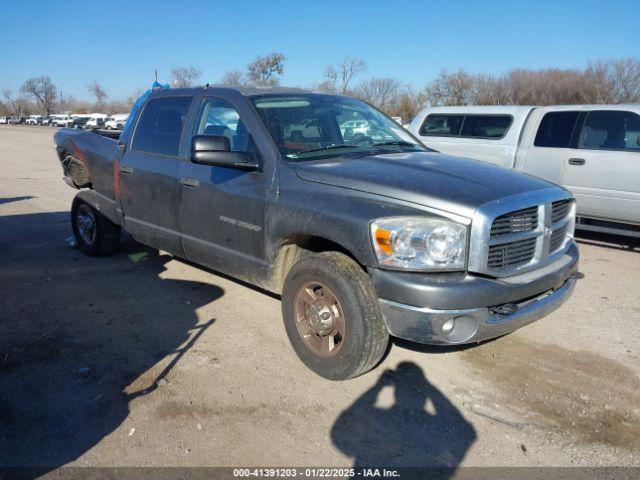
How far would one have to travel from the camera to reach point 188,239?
4488 mm

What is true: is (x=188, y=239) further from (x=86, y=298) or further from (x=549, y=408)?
(x=549, y=408)

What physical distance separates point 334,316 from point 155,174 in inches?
93.5

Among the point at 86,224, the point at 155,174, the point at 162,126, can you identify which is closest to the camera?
the point at 155,174

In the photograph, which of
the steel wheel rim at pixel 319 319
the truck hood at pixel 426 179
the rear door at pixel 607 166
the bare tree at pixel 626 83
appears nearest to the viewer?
the truck hood at pixel 426 179

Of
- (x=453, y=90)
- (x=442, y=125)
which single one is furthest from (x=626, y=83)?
(x=442, y=125)

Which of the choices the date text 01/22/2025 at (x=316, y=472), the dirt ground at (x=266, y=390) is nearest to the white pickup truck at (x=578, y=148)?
the dirt ground at (x=266, y=390)

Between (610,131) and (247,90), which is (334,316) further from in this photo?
(610,131)

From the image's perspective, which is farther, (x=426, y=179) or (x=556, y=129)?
(x=556, y=129)

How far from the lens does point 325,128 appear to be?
4.17 meters

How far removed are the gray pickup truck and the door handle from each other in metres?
0.03

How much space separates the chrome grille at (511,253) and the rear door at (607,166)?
4559mm

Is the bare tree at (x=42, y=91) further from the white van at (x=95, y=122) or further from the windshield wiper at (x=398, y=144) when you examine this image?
the windshield wiper at (x=398, y=144)

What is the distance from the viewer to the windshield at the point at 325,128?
3.89 metres

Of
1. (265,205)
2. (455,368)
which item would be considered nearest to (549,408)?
(455,368)
